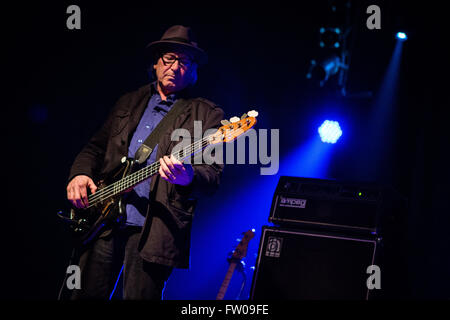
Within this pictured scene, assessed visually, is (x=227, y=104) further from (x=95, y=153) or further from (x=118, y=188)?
(x=118, y=188)

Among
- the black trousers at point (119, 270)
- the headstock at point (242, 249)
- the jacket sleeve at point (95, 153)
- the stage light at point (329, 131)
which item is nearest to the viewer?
the black trousers at point (119, 270)

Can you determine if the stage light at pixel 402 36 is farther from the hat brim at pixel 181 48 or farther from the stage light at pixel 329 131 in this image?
the hat brim at pixel 181 48

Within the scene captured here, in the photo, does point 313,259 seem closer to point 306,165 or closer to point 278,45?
point 306,165

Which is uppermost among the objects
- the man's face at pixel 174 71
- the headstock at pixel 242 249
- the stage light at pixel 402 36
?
the stage light at pixel 402 36

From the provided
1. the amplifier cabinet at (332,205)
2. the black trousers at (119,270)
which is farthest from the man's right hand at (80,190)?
the amplifier cabinet at (332,205)

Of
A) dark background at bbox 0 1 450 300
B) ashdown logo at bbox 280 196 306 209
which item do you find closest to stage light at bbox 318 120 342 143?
dark background at bbox 0 1 450 300

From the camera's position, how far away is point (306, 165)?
4039 millimetres

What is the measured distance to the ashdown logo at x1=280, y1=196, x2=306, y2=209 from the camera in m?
2.53

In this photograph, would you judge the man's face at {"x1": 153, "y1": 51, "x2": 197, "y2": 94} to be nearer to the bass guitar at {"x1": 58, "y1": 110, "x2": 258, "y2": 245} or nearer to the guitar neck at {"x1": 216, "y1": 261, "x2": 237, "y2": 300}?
the bass guitar at {"x1": 58, "y1": 110, "x2": 258, "y2": 245}

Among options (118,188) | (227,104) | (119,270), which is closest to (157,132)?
(118,188)

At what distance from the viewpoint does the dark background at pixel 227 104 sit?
3264 mm

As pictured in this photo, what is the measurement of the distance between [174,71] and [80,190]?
0.91 m

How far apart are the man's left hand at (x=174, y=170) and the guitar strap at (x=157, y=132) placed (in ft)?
1.09

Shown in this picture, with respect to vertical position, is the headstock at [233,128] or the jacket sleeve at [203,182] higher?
the headstock at [233,128]
